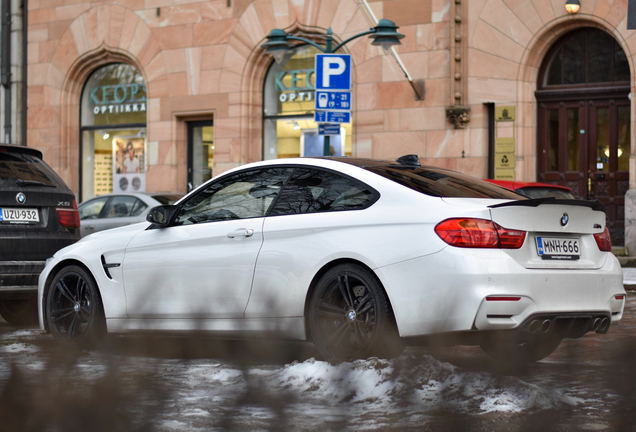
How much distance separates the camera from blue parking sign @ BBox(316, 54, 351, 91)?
51.3 ft

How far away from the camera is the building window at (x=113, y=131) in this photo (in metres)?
24.2

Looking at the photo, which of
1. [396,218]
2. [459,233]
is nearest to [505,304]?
[459,233]

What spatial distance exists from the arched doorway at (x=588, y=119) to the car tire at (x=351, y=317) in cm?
1343

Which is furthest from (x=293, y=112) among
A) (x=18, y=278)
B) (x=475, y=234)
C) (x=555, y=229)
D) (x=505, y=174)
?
(x=475, y=234)

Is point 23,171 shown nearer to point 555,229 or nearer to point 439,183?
point 439,183

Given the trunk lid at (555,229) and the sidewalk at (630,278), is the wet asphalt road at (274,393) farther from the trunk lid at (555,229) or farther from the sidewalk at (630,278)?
the sidewalk at (630,278)

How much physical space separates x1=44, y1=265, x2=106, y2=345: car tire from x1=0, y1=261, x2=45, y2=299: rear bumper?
3.15 ft

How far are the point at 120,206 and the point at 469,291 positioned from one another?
1218 cm

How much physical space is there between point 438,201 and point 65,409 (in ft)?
8.03

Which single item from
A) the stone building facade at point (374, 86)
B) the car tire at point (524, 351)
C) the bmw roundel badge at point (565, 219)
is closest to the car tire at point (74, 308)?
the car tire at point (524, 351)

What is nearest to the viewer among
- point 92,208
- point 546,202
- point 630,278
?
point 546,202

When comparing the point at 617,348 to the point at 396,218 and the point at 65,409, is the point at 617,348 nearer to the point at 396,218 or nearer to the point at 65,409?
the point at 396,218

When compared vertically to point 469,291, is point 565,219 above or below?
above

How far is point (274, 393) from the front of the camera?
533 centimetres
